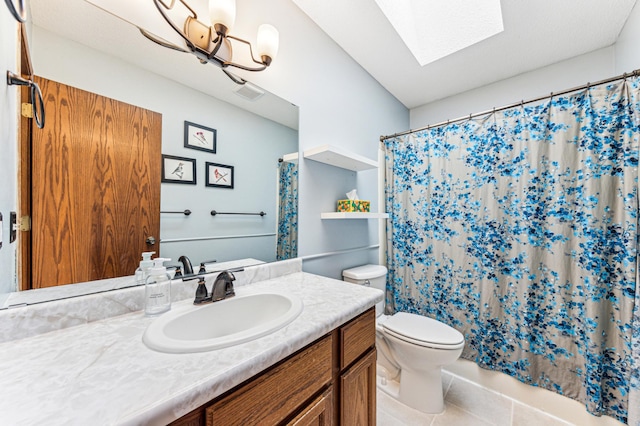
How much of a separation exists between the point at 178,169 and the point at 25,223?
0.45 meters

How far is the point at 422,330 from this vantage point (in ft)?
4.76

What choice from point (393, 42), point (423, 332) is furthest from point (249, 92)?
point (423, 332)

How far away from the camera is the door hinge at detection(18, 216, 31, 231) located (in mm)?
702

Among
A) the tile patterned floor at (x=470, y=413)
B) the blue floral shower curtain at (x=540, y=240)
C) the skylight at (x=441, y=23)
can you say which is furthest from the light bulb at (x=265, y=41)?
the tile patterned floor at (x=470, y=413)

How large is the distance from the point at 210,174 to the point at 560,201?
1978 millimetres

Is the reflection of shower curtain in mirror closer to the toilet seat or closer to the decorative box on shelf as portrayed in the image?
the decorative box on shelf

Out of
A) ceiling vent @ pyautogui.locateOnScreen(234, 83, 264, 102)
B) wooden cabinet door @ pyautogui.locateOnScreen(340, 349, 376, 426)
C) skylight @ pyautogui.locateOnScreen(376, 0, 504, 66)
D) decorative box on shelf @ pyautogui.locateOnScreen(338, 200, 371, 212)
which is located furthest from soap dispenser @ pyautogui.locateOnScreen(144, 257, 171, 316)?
skylight @ pyautogui.locateOnScreen(376, 0, 504, 66)

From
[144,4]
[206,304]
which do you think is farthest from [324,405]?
[144,4]

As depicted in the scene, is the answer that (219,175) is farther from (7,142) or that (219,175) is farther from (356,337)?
(356,337)

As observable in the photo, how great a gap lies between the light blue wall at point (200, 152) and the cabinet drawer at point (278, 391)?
2.02 ft

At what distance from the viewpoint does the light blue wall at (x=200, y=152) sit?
765 millimetres

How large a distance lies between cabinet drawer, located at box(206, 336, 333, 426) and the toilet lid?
2.63 ft

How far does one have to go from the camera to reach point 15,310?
65 cm

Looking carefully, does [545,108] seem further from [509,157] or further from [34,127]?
[34,127]
